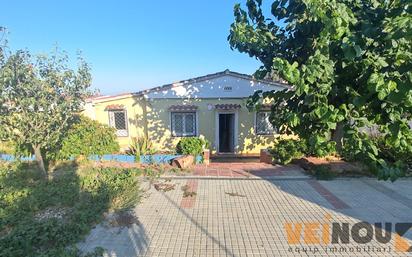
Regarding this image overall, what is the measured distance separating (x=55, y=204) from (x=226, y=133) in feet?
31.0

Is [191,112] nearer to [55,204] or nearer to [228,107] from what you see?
[228,107]

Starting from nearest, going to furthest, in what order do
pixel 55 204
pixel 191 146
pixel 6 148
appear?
pixel 55 204 < pixel 6 148 < pixel 191 146

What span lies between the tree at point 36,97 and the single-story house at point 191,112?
18.1 feet

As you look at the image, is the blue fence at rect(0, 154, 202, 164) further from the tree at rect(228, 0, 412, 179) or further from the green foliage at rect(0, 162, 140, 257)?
the tree at rect(228, 0, 412, 179)

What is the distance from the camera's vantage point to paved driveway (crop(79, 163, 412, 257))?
447 centimetres

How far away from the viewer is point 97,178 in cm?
788

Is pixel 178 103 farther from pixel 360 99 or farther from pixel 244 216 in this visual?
pixel 360 99

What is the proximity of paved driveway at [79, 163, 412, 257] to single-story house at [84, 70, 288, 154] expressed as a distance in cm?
525

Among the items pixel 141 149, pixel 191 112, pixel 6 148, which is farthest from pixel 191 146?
pixel 6 148

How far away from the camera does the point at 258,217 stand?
5.68 metres

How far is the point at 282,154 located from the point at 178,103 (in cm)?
561

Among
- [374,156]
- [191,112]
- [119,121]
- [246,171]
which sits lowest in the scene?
[246,171]

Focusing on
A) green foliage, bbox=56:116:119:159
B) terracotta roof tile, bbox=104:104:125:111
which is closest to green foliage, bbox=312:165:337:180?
green foliage, bbox=56:116:119:159

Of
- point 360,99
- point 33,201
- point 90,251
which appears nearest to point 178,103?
point 33,201
